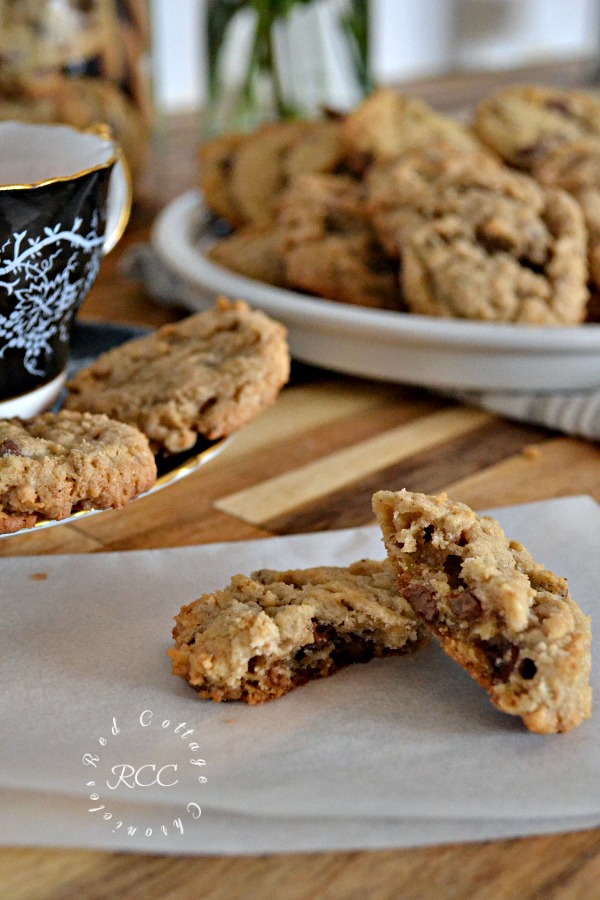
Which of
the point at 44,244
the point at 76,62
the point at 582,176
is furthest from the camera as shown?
the point at 76,62

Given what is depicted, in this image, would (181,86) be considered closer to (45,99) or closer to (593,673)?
(45,99)

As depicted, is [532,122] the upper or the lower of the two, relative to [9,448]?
upper

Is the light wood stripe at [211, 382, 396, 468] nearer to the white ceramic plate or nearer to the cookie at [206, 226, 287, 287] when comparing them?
the white ceramic plate

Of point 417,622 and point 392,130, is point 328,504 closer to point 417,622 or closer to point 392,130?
point 417,622

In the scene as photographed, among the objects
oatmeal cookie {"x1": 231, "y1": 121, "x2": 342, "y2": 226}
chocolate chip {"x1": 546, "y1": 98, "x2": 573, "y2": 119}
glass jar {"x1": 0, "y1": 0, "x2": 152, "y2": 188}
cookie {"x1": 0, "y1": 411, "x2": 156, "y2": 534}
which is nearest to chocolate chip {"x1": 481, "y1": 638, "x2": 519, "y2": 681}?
cookie {"x1": 0, "y1": 411, "x2": 156, "y2": 534}

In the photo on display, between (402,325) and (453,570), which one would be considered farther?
(402,325)

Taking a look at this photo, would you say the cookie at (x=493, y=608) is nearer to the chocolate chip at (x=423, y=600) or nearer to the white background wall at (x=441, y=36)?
the chocolate chip at (x=423, y=600)

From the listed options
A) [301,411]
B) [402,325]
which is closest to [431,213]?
[402,325]
